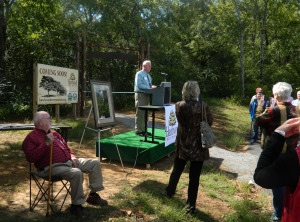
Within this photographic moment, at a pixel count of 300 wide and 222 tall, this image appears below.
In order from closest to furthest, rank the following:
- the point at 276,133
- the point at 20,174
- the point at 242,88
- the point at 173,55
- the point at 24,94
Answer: the point at 276,133
the point at 20,174
the point at 24,94
the point at 173,55
the point at 242,88

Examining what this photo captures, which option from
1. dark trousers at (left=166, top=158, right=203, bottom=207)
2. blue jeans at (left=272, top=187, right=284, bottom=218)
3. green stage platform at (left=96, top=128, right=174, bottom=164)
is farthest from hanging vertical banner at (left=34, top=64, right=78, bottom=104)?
blue jeans at (left=272, top=187, right=284, bottom=218)

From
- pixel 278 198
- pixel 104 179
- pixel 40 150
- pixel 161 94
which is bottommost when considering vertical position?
pixel 104 179

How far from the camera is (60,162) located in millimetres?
3496

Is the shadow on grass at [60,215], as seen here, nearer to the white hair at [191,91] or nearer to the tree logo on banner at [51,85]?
the white hair at [191,91]

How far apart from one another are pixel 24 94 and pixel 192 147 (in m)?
9.32

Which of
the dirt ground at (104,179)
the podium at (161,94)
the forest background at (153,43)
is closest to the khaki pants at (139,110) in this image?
the podium at (161,94)

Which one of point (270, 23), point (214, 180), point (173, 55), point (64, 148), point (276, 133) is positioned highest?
point (270, 23)

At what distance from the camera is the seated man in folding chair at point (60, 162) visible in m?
3.29

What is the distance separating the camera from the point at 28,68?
464 inches

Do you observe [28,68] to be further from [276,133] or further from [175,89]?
[276,133]

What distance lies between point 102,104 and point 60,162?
1995mm

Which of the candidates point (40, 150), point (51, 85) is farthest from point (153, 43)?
point (40, 150)

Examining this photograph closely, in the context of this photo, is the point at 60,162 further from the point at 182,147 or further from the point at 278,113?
the point at 278,113

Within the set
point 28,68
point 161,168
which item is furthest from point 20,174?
point 28,68
